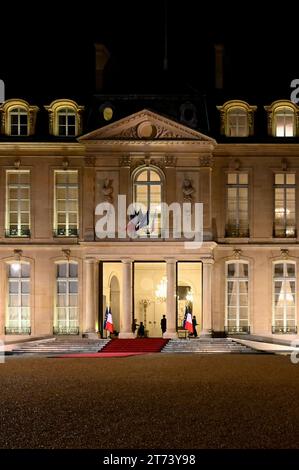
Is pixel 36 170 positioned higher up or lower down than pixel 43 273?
higher up

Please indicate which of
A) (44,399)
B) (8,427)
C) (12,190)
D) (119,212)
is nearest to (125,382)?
(44,399)

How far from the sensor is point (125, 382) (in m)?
17.8

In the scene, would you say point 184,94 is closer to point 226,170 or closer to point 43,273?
point 226,170

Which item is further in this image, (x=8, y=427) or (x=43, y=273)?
(x=43, y=273)

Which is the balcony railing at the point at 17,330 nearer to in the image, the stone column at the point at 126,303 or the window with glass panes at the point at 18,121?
the stone column at the point at 126,303

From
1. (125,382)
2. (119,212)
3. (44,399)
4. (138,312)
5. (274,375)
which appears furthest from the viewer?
(138,312)

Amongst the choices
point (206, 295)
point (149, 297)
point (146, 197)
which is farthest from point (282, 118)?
point (149, 297)

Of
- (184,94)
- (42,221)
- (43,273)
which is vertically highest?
(184,94)

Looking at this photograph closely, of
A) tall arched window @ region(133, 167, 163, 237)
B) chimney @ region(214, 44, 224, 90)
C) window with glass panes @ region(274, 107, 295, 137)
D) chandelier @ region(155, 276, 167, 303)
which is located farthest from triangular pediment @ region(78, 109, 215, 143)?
chandelier @ region(155, 276, 167, 303)

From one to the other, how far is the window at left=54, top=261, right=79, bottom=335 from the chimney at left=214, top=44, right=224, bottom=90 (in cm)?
949

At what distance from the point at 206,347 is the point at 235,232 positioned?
5163 mm

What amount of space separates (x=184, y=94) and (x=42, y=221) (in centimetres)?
738

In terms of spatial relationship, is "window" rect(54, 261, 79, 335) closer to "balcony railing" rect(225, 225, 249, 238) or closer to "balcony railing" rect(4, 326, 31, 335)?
"balcony railing" rect(4, 326, 31, 335)

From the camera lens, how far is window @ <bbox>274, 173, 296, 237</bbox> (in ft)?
106
